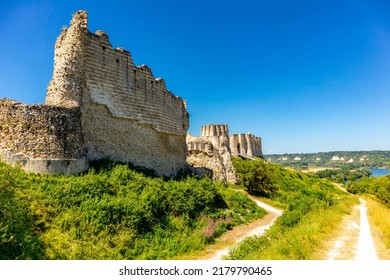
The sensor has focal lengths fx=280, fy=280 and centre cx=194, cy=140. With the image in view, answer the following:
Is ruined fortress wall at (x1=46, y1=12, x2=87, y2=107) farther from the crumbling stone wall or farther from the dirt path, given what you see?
the crumbling stone wall

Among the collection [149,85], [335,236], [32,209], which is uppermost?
[149,85]

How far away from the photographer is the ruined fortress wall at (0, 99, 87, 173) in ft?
34.8

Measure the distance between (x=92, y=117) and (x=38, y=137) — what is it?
133 inches

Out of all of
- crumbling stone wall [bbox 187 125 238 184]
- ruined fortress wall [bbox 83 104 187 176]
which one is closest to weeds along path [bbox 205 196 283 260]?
ruined fortress wall [bbox 83 104 187 176]

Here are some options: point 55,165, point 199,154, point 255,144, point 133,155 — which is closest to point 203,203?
point 133,155

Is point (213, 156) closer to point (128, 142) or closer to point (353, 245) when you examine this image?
point (128, 142)

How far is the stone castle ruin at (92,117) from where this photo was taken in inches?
431

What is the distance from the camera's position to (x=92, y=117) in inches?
552

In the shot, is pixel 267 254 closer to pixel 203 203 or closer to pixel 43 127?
pixel 203 203

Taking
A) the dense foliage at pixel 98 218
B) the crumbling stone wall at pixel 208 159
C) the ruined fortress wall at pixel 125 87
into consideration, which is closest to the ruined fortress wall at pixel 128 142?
the ruined fortress wall at pixel 125 87

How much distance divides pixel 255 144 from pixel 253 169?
5077 cm

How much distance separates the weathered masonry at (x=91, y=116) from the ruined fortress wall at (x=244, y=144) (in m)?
47.5

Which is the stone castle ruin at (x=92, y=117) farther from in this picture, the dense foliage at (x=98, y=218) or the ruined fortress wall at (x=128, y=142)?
the dense foliage at (x=98, y=218)

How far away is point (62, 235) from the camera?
8312mm
